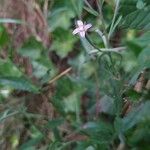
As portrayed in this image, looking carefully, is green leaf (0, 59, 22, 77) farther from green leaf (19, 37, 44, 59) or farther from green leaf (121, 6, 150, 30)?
green leaf (121, 6, 150, 30)

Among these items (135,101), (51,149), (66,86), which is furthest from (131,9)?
(66,86)

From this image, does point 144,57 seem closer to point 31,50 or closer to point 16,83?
point 16,83

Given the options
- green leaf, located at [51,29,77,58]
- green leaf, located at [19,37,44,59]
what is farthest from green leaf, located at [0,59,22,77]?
green leaf, located at [51,29,77,58]

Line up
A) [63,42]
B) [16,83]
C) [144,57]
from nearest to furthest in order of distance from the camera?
[144,57] < [16,83] < [63,42]

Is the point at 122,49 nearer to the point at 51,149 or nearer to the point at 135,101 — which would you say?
the point at 135,101

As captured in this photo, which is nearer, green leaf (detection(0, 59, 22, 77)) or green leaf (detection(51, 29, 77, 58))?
green leaf (detection(0, 59, 22, 77))

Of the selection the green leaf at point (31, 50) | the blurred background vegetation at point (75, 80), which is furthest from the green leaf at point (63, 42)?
the green leaf at point (31, 50)

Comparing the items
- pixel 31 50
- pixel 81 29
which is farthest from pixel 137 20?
pixel 31 50

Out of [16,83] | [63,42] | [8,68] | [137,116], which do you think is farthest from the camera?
[63,42]
